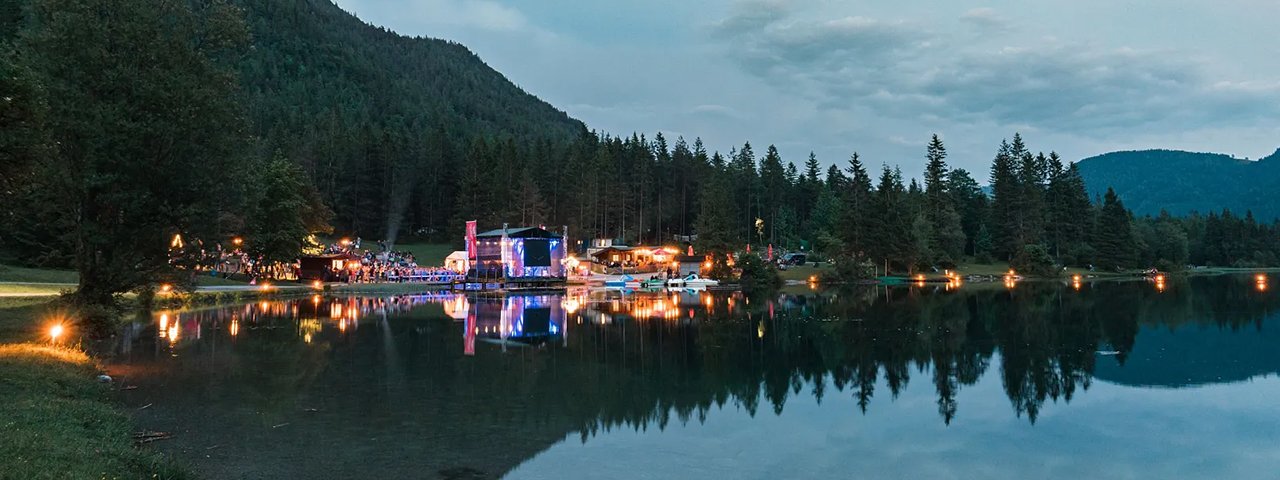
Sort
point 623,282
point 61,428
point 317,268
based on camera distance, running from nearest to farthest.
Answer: point 61,428
point 317,268
point 623,282

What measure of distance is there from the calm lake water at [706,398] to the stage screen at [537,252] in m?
39.4

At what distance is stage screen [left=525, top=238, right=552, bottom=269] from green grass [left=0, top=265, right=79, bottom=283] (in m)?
37.0

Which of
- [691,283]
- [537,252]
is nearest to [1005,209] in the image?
[691,283]

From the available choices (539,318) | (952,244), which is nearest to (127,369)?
(539,318)

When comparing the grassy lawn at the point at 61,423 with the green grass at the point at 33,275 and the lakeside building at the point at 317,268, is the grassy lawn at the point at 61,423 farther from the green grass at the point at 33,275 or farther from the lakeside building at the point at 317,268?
the lakeside building at the point at 317,268

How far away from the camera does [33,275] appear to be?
43.4 metres

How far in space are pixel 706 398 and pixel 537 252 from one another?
59.0m

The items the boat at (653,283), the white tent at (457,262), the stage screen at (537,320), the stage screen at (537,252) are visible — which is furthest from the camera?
the white tent at (457,262)

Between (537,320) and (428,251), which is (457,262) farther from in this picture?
(537,320)

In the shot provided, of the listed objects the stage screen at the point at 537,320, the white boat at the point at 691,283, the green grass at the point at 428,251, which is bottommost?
the stage screen at the point at 537,320

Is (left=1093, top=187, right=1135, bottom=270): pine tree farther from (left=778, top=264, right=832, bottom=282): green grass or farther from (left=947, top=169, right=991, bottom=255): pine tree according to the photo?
(left=778, top=264, right=832, bottom=282): green grass

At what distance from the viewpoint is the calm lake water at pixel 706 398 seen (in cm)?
1232

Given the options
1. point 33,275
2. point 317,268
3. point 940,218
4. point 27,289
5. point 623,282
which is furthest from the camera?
point 940,218

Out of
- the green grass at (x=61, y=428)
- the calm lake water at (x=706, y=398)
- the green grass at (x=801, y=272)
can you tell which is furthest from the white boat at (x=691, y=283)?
the green grass at (x=61, y=428)
